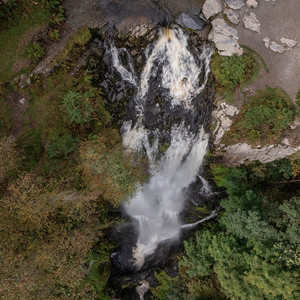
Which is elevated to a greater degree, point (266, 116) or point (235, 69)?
point (235, 69)

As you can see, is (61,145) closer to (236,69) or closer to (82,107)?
(82,107)

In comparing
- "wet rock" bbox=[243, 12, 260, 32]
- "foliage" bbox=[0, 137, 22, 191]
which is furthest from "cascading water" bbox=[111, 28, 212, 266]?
"foliage" bbox=[0, 137, 22, 191]

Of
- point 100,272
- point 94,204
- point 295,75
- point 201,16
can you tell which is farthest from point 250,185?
point 100,272

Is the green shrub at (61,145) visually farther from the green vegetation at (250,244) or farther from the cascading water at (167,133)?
the green vegetation at (250,244)

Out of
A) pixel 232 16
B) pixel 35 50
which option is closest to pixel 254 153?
pixel 232 16

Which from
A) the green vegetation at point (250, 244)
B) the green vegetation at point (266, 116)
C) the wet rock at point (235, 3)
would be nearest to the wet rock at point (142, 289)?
the green vegetation at point (250, 244)

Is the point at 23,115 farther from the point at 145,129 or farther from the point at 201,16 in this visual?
the point at 201,16

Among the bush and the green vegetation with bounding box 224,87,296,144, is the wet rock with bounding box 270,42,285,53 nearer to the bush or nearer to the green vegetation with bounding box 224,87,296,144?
the green vegetation with bounding box 224,87,296,144
